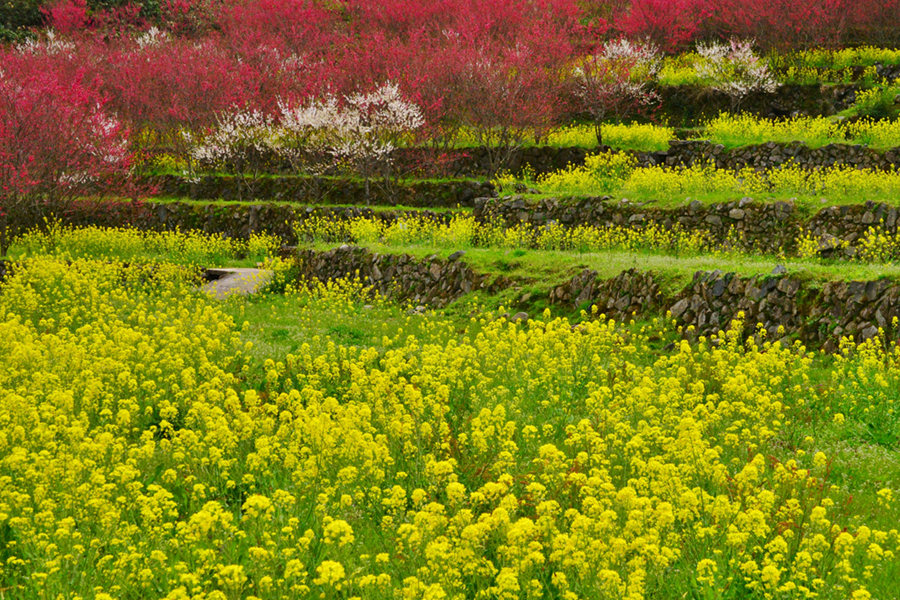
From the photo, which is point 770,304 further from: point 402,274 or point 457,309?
point 402,274

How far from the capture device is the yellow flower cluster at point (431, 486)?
4.78 metres

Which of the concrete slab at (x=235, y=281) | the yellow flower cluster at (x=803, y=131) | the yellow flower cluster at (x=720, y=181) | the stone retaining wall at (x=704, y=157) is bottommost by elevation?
the concrete slab at (x=235, y=281)

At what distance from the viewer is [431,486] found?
244 inches

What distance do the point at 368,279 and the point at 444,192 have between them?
10.2 m

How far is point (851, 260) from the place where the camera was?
50.6 feet

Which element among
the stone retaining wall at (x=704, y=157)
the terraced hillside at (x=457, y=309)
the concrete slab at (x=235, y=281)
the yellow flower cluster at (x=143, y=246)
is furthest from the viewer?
the yellow flower cluster at (x=143, y=246)

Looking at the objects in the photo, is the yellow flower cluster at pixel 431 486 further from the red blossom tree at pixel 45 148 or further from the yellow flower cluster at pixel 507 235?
the red blossom tree at pixel 45 148

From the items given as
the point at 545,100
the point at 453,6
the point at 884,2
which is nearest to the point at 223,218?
the point at 545,100

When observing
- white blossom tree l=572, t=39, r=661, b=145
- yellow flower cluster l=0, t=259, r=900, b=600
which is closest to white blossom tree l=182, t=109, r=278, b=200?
white blossom tree l=572, t=39, r=661, b=145

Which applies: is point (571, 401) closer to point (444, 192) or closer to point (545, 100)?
point (444, 192)

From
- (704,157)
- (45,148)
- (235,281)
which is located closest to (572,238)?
(704,157)

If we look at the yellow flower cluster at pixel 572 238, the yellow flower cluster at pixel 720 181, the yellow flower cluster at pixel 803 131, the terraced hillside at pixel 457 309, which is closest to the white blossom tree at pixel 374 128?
the terraced hillside at pixel 457 309

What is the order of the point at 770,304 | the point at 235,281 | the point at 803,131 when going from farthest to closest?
1. the point at 803,131
2. the point at 235,281
3. the point at 770,304

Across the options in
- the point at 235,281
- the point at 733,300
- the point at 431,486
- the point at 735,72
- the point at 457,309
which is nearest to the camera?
the point at 431,486
